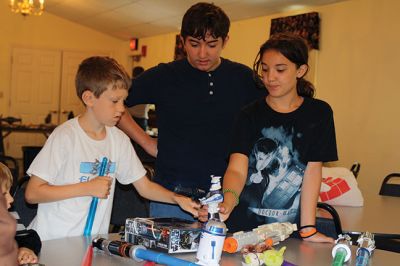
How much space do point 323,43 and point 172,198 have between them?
19.3ft

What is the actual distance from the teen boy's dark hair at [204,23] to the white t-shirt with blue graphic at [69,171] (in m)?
0.61

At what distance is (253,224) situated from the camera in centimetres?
203

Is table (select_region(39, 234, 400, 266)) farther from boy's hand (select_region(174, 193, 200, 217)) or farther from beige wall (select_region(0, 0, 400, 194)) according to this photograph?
beige wall (select_region(0, 0, 400, 194))

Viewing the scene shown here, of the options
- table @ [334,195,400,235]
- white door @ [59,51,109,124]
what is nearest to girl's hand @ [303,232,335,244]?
table @ [334,195,400,235]

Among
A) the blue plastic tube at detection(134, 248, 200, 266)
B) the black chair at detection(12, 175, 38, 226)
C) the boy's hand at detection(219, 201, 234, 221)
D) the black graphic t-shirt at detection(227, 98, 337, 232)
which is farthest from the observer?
the black chair at detection(12, 175, 38, 226)

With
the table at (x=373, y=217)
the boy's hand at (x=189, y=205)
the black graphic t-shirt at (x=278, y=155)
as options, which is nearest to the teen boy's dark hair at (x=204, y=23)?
the black graphic t-shirt at (x=278, y=155)

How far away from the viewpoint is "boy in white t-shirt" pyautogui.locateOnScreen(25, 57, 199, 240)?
74.9 inches

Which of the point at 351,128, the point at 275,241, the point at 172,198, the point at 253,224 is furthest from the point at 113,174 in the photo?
the point at 351,128

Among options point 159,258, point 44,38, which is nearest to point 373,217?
point 159,258

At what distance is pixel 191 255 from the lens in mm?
1617

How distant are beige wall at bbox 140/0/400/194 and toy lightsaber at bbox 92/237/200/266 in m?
5.37

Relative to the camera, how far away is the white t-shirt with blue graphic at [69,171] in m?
1.95

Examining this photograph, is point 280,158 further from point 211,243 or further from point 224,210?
point 211,243

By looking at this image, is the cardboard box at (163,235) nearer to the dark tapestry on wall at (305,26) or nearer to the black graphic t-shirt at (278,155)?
the black graphic t-shirt at (278,155)
